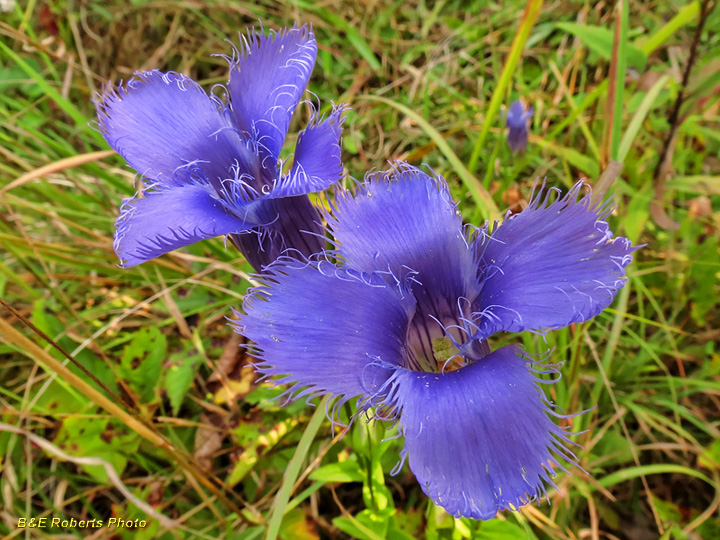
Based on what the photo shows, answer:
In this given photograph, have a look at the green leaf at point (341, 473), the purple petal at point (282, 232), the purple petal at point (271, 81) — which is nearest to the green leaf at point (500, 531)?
the green leaf at point (341, 473)

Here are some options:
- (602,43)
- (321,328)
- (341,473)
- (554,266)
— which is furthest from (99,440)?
(602,43)

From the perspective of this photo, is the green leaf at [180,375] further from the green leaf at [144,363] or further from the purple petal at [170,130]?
the purple petal at [170,130]

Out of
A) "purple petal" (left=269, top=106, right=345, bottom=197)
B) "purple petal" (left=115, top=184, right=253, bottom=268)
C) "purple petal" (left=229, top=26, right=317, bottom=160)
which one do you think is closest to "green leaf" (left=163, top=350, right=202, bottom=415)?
"purple petal" (left=115, top=184, right=253, bottom=268)

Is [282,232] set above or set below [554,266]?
above

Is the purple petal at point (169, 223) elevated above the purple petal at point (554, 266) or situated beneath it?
elevated above

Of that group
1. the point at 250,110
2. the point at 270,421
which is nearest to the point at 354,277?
the point at 250,110

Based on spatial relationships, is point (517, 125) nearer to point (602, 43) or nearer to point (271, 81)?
point (602, 43)
